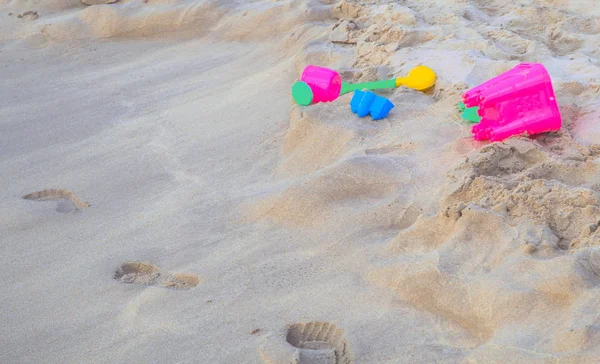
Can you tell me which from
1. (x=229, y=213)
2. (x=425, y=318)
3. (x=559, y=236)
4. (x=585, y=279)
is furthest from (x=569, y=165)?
(x=229, y=213)

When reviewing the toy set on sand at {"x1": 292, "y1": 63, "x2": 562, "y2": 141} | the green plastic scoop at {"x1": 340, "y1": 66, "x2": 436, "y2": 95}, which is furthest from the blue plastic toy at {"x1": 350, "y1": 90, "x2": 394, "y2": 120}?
the toy set on sand at {"x1": 292, "y1": 63, "x2": 562, "y2": 141}

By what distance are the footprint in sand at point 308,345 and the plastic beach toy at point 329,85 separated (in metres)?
1.45

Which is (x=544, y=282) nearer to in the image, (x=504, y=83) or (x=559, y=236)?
(x=559, y=236)

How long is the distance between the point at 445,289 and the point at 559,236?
1.18ft

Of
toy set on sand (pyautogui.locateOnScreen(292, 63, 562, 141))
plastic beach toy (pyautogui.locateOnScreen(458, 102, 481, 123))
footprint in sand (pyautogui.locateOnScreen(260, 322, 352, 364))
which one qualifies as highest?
toy set on sand (pyautogui.locateOnScreen(292, 63, 562, 141))

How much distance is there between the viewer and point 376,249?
210cm

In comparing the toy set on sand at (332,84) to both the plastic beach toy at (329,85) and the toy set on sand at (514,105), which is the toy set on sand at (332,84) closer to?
the plastic beach toy at (329,85)

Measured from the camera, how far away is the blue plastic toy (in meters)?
2.81

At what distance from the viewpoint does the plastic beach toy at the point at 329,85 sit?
302 cm

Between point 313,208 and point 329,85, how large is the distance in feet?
2.92

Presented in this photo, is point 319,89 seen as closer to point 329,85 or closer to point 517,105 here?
point 329,85

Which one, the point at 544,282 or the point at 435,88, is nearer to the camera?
the point at 544,282

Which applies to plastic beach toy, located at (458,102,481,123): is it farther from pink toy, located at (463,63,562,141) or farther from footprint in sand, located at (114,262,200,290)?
footprint in sand, located at (114,262,200,290)

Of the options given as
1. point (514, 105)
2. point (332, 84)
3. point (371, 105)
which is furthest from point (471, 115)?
point (332, 84)
